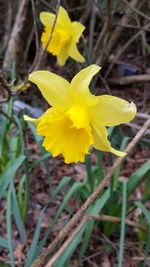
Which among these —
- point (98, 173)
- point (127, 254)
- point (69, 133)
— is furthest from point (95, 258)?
point (69, 133)

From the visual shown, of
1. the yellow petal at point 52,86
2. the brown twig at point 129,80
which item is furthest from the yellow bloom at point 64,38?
the brown twig at point 129,80

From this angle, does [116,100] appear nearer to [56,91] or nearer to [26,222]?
[56,91]

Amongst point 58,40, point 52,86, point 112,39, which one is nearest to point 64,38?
point 58,40

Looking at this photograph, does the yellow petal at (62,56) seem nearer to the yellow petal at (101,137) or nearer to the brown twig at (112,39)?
the yellow petal at (101,137)

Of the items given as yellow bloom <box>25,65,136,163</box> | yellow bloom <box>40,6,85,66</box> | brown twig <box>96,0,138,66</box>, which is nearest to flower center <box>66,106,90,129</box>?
yellow bloom <box>25,65,136,163</box>

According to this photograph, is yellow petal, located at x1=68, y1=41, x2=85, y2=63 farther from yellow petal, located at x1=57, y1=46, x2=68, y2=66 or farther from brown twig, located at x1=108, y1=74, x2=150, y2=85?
brown twig, located at x1=108, y1=74, x2=150, y2=85

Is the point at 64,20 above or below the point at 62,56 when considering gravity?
above

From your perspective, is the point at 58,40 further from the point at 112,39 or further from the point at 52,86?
the point at 112,39
